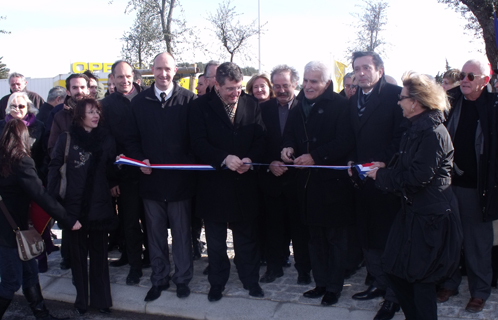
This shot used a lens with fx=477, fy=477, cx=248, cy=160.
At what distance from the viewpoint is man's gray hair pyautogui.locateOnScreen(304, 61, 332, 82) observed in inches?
186

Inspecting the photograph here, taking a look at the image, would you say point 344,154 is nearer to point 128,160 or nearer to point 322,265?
point 322,265

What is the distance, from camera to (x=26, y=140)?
4367mm

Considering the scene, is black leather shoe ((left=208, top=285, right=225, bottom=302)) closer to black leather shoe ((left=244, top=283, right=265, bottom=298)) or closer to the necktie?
black leather shoe ((left=244, top=283, right=265, bottom=298))

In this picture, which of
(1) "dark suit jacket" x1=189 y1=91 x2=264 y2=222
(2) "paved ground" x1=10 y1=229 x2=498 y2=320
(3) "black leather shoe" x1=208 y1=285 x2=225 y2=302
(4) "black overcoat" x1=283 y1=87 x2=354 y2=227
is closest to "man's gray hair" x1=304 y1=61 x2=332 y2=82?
(4) "black overcoat" x1=283 y1=87 x2=354 y2=227

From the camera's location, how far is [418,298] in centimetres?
362

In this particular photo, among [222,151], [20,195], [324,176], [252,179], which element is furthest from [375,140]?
[20,195]

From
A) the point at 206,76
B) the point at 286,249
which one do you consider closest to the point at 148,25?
the point at 206,76

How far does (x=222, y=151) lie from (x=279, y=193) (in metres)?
0.93

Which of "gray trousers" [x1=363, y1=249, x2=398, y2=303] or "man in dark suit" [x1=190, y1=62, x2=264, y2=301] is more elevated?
"man in dark suit" [x1=190, y1=62, x2=264, y2=301]

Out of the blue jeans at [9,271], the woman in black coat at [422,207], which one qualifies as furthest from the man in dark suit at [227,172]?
the blue jeans at [9,271]

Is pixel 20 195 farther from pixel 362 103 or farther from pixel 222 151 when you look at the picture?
pixel 362 103

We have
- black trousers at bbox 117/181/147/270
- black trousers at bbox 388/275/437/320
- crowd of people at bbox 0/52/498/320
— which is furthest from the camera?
black trousers at bbox 117/181/147/270

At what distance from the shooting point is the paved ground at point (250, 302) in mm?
4496

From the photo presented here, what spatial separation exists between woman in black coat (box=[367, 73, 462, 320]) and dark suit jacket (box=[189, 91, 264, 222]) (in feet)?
5.16
